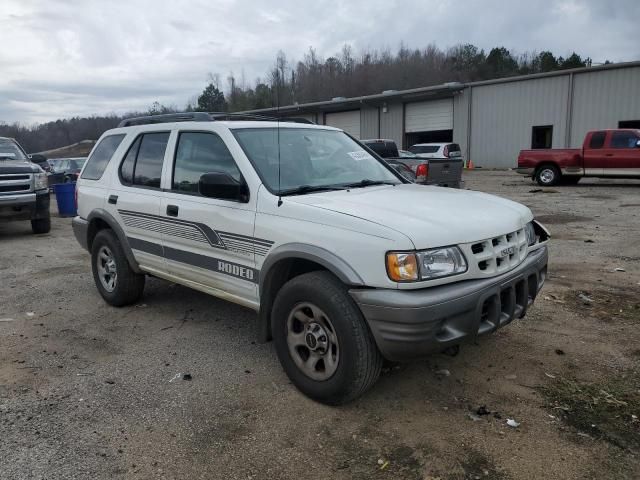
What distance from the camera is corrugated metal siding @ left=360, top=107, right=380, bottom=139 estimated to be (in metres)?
38.3

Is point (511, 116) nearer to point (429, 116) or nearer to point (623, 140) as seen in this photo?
point (429, 116)

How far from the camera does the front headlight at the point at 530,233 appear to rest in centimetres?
385

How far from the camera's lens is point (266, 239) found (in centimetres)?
363

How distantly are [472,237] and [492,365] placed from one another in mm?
1314

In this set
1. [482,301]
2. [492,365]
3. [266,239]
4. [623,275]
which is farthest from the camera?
[623,275]

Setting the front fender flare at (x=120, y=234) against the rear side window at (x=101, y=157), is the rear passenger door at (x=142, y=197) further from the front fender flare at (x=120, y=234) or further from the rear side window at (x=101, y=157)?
the rear side window at (x=101, y=157)

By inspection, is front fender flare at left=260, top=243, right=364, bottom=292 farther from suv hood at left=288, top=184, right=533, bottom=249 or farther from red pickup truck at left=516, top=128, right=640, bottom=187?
red pickup truck at left=516, top=128, right=640, bottom=187

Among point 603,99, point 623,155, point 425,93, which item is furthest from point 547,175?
point 425,93

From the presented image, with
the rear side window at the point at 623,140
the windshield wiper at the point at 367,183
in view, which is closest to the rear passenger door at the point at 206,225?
the windshield wiper at the point at 367,183

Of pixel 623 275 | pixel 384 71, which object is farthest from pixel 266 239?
pixel 384 71

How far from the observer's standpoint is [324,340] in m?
3.37

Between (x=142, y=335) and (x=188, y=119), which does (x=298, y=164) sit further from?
(x=142, y=335)

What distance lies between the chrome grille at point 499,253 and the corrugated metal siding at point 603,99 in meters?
26.7

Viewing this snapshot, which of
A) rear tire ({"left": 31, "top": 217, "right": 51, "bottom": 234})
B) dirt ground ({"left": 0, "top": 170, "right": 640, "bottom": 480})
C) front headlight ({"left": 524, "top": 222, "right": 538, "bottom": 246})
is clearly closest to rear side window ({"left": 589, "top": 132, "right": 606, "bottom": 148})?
dirt ground ({"left": 0, "top": 170, "right": 640, "bottom": 480})
